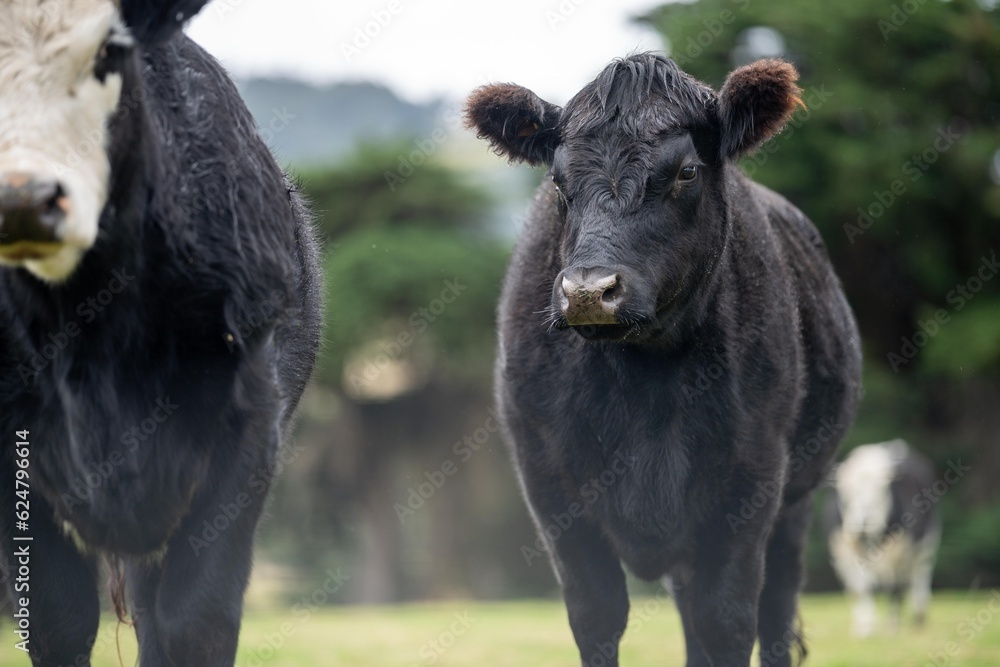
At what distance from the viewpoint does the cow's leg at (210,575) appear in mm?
3848

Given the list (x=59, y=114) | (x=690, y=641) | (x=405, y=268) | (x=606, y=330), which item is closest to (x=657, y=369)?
(x=606, y=330)

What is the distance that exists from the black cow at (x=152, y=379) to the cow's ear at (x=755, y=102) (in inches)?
79.3

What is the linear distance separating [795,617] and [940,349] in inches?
684

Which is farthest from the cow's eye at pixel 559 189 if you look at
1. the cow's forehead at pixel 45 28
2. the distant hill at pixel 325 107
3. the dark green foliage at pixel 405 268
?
the distant hill at pixel 325 107

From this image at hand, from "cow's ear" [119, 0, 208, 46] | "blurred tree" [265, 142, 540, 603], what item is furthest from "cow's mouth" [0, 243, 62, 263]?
"blurred tree" [265, 142, 540, 603]

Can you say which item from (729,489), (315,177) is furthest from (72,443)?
(315,177)

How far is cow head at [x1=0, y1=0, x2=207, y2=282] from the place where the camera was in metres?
2.95

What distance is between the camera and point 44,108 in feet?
10.3

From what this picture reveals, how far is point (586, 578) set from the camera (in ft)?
17.2

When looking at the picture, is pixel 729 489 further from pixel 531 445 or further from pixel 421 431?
pixel 421 431

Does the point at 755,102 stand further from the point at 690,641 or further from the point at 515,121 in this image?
the point at 690,641

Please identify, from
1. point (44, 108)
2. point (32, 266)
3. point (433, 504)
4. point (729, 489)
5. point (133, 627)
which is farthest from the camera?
point (433, 504)

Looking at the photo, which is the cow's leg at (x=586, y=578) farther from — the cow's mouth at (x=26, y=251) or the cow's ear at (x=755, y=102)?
the cow's mouth at (x=26, y=251)

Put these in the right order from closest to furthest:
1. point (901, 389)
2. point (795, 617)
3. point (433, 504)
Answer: point (795, 617), point (901, 389), point (433, 504)
